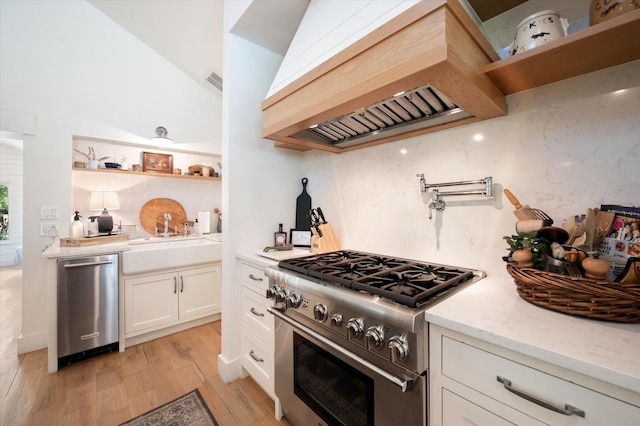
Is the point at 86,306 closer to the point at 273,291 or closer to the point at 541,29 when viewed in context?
the point at 273,291

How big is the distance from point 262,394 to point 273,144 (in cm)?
181

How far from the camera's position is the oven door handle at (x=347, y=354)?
2.67 ft

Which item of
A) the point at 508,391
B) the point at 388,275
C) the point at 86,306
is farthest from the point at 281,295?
the point at 86,306

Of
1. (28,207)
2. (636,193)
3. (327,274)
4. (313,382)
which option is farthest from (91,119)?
(636,193)

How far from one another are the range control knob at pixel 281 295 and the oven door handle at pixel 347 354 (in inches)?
2.7

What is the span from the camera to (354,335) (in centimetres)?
95

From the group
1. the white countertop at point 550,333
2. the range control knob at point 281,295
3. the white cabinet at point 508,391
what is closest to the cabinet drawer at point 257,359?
the range control knob at point 281,295

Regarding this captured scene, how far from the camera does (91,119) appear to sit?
2.56m

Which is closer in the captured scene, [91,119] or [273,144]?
[273,144]

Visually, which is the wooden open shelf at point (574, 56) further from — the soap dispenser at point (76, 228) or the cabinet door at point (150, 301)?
the soap dispenser at point (76, 228)

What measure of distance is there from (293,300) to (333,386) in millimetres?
405

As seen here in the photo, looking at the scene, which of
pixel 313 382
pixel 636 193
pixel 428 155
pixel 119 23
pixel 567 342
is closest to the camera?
pixel 567 342

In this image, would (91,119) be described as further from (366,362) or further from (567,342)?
(567,342)

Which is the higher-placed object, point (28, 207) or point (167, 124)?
point (167, 124)
